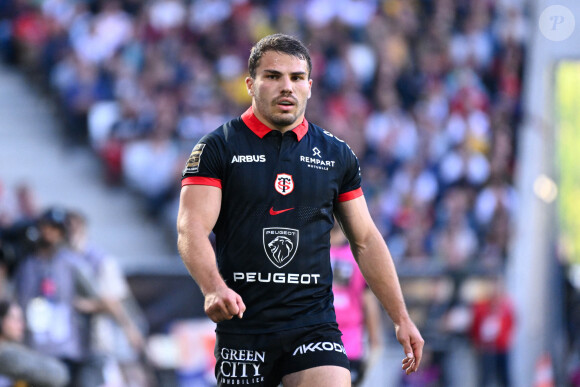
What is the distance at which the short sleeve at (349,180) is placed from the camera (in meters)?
4.90

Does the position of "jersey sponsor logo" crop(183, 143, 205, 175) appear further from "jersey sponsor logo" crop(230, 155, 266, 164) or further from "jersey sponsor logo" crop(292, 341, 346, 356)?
"jersey sponsor logo" crop(292, 341, 346, 356)

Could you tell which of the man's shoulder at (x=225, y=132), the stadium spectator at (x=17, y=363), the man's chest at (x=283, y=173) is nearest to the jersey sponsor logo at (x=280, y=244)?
the man's chest at (x=283, y=173)

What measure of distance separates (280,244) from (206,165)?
508mm

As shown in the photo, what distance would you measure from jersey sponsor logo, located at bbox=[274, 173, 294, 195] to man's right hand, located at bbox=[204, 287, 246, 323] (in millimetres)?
718

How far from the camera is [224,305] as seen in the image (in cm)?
405

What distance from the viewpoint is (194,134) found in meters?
13.9

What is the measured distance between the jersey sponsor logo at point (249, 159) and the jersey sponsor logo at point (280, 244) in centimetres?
33

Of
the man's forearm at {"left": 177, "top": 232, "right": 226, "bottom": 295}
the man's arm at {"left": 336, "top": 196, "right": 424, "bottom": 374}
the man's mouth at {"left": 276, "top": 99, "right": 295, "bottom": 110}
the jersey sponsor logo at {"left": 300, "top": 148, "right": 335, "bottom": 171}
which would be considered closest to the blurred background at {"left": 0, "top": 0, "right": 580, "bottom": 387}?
the man's arm at {"left": 336, "top": 196, "right": 424, "bottom": 374}

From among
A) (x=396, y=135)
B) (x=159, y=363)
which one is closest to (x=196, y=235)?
(x=159, y=363)

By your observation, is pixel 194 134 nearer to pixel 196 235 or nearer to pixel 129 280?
pixel 129 280

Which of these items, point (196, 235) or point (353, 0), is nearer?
point (196, 235)

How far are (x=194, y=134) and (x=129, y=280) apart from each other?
3.43 m

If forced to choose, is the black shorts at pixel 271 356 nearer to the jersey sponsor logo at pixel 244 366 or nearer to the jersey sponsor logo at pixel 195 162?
the jersey sponsor logo at pixel 244 366

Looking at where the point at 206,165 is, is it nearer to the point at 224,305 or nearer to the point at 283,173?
the point at 283,173
